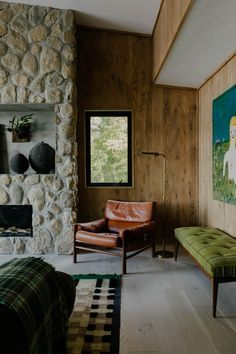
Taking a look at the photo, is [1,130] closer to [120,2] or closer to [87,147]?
[87,147]

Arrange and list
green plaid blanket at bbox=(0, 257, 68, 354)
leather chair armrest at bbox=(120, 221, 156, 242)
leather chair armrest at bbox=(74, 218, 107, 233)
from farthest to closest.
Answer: leather chair armrest at bbox=(74, 218, 107, 233), leather chair armrest at bbox=(120, 221, 156, 242), green plaid blanket at bbox=(0, 257, 68, 354)

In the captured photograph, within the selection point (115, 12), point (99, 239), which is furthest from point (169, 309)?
point (115, 12)

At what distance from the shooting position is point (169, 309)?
111 inches

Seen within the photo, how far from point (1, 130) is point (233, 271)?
3922mm

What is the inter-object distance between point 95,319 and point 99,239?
141 centimetres

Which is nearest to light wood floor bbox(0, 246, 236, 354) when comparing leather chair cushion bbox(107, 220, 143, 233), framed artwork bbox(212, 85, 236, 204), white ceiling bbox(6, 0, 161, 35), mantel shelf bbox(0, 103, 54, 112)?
leather chair cushion bbox(107, 220, 143, 233)

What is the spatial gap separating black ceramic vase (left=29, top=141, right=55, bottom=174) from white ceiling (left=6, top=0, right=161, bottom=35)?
191 cm

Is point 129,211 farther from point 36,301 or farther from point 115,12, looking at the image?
point 36,301

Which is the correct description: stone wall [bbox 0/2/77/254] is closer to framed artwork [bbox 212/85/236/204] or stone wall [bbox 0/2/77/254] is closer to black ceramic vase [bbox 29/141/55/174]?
black ceramic vase [bbox 29/141/55/174]

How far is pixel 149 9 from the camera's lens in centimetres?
422

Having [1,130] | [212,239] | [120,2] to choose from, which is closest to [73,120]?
[1,130]

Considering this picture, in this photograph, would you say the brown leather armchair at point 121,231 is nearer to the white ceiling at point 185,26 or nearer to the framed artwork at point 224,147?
the framed artwork at point 224,147

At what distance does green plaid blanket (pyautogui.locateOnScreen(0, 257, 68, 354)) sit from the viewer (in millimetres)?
1411

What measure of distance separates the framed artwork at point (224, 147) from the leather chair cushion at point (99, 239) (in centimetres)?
135
